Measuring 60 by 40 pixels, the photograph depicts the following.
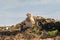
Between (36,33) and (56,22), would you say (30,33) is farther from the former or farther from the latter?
(56,22)

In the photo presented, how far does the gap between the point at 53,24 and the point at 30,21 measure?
2952 millimetres

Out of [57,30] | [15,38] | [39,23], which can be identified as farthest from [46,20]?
[15,38]

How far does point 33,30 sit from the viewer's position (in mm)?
38406

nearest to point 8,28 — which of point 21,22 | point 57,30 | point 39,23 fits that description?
point 21,22

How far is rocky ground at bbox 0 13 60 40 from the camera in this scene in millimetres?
36406

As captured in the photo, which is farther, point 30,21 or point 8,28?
point 8,28

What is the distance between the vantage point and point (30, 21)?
40344 millimetres

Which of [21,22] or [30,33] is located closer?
[30,33]

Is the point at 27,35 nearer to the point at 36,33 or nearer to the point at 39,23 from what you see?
the point at 36,33

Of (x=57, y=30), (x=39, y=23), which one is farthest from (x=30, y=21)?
(x=57, y=30)

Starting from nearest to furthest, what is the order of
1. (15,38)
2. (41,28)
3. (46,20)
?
(15,38) < (41,28) < (46,20)

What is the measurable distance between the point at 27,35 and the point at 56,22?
5.28 m

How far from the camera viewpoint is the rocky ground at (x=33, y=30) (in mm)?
36406

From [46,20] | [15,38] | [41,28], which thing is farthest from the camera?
[46,20]
